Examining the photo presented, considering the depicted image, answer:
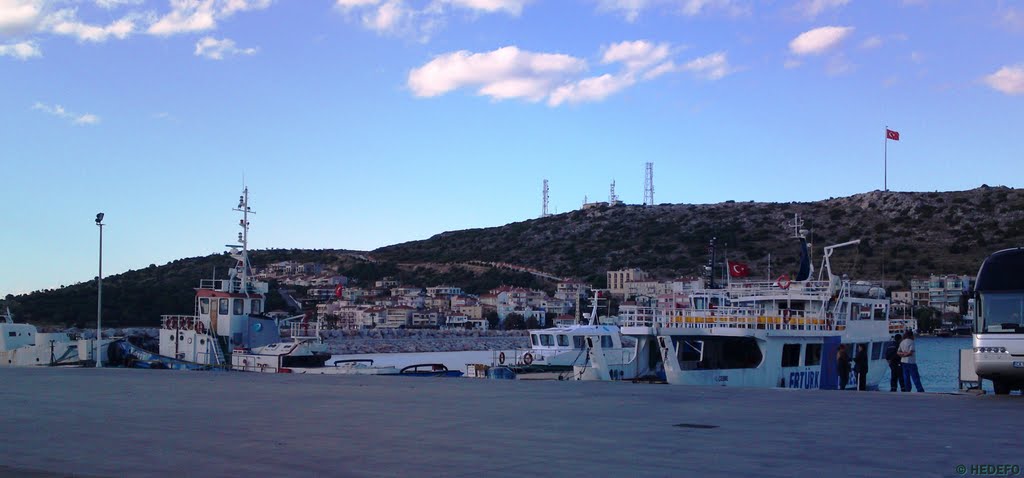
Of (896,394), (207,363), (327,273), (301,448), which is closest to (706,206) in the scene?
(327,273)

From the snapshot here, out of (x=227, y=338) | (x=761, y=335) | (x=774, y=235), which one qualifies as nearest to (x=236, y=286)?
(x=227, y=338)

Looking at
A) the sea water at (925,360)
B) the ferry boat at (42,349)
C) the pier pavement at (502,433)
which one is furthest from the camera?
the sea water at (925,360)

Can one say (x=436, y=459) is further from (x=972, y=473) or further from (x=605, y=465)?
(x=972, y=473)

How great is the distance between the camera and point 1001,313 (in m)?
16.6

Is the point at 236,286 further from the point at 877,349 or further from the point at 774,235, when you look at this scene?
the point at 774,235

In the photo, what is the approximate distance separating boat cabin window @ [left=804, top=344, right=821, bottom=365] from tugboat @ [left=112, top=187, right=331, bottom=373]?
17.0 m

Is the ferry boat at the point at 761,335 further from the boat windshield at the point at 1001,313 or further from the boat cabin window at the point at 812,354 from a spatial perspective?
the boat windshield at the point at 1001,313

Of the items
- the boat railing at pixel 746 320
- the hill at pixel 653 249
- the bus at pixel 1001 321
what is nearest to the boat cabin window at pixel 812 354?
the boat railing at pixel 746 320

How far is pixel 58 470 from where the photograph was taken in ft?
27.0

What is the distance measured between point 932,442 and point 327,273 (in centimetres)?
13407

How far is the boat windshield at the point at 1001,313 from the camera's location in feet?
53.3

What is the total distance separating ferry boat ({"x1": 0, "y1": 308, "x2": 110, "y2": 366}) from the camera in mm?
40281

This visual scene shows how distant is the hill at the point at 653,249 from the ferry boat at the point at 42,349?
38791mm

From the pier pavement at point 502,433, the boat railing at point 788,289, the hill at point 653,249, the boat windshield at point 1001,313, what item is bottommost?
the pier pavement at point 502,433
